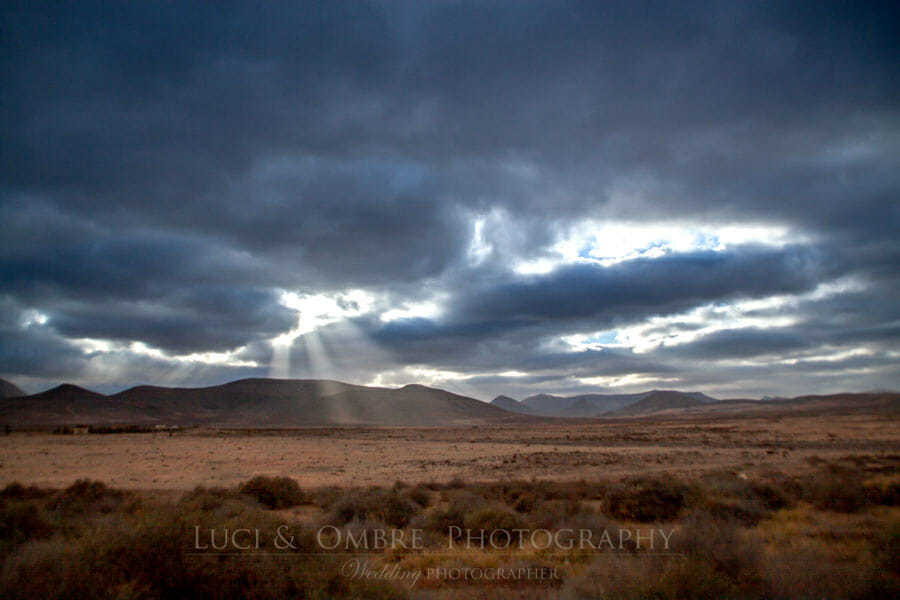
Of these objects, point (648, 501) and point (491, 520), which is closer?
point (491, 520)

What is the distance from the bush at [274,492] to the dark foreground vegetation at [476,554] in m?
2.81

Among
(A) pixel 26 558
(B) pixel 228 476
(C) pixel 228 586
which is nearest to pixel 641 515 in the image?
(C) pixel 228 586

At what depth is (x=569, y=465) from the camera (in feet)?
124

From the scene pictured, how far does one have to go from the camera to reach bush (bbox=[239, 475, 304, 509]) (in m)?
21.4

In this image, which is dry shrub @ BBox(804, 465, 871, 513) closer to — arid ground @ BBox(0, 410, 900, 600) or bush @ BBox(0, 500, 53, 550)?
arid ground @ BBox(0, 410, 900, 600)

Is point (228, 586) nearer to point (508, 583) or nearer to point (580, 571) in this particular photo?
point (508, 583)

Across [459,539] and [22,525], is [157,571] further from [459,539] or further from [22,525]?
[459,539]

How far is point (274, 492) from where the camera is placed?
862 inches

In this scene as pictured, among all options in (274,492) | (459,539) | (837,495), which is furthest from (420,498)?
(837,495)

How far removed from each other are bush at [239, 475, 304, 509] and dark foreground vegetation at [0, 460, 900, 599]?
2812 millimetres

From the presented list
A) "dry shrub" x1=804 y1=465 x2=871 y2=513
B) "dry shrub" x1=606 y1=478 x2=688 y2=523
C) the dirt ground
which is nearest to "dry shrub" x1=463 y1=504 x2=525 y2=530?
"dry shrub" x1=606 y1=478 x2=688 y2=523

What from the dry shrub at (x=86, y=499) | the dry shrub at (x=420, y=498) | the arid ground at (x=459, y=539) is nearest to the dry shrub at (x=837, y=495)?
the arid ground at (x=459, y=539)

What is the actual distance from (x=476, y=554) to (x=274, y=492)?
1199 cm

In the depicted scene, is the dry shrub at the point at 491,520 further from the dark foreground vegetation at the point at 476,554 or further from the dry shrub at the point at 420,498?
the dry shrub at the point at 420,498
